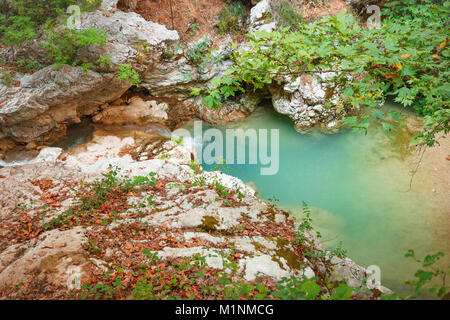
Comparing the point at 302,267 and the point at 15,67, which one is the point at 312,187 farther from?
the point at 15,67

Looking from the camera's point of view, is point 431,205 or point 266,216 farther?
point 431,205

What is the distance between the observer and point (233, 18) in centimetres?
1030

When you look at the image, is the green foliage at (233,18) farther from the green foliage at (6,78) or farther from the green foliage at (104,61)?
the green foliage at (6,78)

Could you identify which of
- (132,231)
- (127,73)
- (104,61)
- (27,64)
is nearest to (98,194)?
(132,231)

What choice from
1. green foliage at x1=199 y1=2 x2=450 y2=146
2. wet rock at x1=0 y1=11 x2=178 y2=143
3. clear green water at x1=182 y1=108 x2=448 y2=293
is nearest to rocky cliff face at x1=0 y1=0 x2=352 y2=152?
wet rock at x1=0 y1=11 x2=178 y2=143

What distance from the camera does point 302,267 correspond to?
430 centimetres

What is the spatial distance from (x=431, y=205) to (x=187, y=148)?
7.73 meters

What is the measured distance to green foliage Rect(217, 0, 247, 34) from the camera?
33.8ft

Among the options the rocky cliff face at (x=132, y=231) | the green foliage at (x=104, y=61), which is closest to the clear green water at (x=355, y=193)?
the rocky cliff face at (x=132, y=231)

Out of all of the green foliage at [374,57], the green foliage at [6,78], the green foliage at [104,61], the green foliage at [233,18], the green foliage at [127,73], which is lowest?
the green foliage at [374,57]

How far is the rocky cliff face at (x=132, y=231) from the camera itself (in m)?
3.52

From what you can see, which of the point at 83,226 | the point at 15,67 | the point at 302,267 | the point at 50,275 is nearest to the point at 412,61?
the point at 302,267

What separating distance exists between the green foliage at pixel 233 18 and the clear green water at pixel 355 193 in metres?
3.85

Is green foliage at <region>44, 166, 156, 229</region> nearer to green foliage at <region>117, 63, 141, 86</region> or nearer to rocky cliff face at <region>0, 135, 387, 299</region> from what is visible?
rocky cliff face at <region>0, 135, 387, 299</region>
